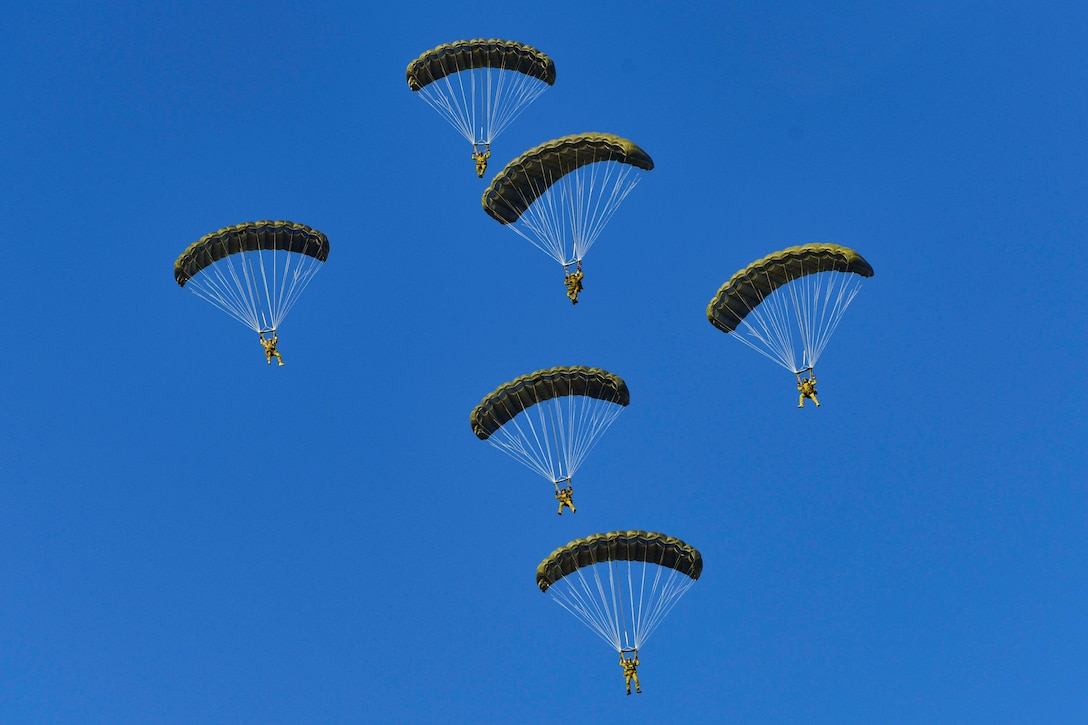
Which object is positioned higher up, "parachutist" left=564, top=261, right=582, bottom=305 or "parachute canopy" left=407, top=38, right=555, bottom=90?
"parachute canopy" left=407, top=38, right=555, bottom=90

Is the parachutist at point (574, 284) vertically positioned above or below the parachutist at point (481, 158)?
below

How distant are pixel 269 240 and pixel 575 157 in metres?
8.15

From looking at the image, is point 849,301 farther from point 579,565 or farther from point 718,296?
point 579,565

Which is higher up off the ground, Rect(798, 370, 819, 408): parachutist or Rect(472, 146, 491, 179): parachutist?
Rect(472, 146, 491, 179): parachutist

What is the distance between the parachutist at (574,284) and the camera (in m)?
38.4

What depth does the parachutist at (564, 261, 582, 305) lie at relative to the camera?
3838 centimetres

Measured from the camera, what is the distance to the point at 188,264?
38.0 meters

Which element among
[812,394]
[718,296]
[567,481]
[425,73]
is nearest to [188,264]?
[425,73]

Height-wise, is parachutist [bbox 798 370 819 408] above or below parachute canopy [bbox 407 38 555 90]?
below

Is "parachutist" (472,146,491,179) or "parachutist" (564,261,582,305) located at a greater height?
"parachutist" (472,146,491,179)

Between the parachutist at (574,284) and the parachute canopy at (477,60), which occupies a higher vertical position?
the parachute canopy at (477,60)

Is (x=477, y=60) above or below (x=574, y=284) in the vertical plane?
above

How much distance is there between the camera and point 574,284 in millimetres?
38500

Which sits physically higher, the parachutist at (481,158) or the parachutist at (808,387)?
the parachutist at (481,158)
